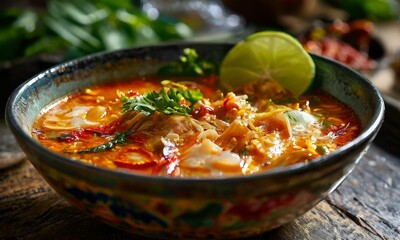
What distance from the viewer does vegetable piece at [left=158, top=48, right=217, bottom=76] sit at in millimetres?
2734

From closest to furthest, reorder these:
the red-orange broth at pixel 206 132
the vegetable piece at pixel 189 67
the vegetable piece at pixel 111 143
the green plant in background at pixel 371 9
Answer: the red-orange broth at pixel 206 132, the vegetable piece at pixel 111 143, the vegetable piece at pixel 189 67, the green plant in background at pixel 371 9

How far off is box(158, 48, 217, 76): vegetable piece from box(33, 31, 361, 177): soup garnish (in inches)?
8.7

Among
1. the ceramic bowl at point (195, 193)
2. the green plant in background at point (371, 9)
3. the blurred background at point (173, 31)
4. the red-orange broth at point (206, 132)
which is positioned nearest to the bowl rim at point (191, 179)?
the ceramic bowl at point (195, 193)

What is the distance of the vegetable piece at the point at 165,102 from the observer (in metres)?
2.11

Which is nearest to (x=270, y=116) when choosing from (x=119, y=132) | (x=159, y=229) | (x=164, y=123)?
(x=164, y=123)

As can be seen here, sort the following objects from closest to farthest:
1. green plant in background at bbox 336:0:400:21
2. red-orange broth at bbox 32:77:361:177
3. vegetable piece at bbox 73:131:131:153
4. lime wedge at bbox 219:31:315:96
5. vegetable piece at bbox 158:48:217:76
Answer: red-orange broth at bbox 32:77:361:177, vegetable piece at bbox 73:131:131:153, lime wedge at bbox 219:31:315:96, vegetable piece at bbox 158:48:217:76, green plant in background at bbox 336:0:400:21

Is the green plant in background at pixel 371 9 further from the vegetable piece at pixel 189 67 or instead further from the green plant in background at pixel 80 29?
the vegetable piece at pixel 189 67

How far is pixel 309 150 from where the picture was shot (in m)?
1.81

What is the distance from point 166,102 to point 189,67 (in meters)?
0.65

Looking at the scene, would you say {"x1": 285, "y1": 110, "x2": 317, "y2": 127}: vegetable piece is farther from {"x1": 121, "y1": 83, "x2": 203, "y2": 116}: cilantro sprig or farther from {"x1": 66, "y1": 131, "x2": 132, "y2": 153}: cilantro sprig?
{"x1": 66, "y1": 131, "x2": 132, "y2": 153}: cilantro sprig

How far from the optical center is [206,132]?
6.49 ft

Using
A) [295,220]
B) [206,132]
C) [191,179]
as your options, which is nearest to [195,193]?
[191,179]

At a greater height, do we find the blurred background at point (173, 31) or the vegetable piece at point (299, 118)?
the vegetable piece at point (299, 118)

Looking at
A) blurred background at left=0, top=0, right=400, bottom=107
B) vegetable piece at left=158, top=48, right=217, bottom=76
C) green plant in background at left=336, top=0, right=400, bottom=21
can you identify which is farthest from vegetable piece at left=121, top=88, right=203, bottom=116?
green plant in background at left=336, top=0, right=400, bottom=21
